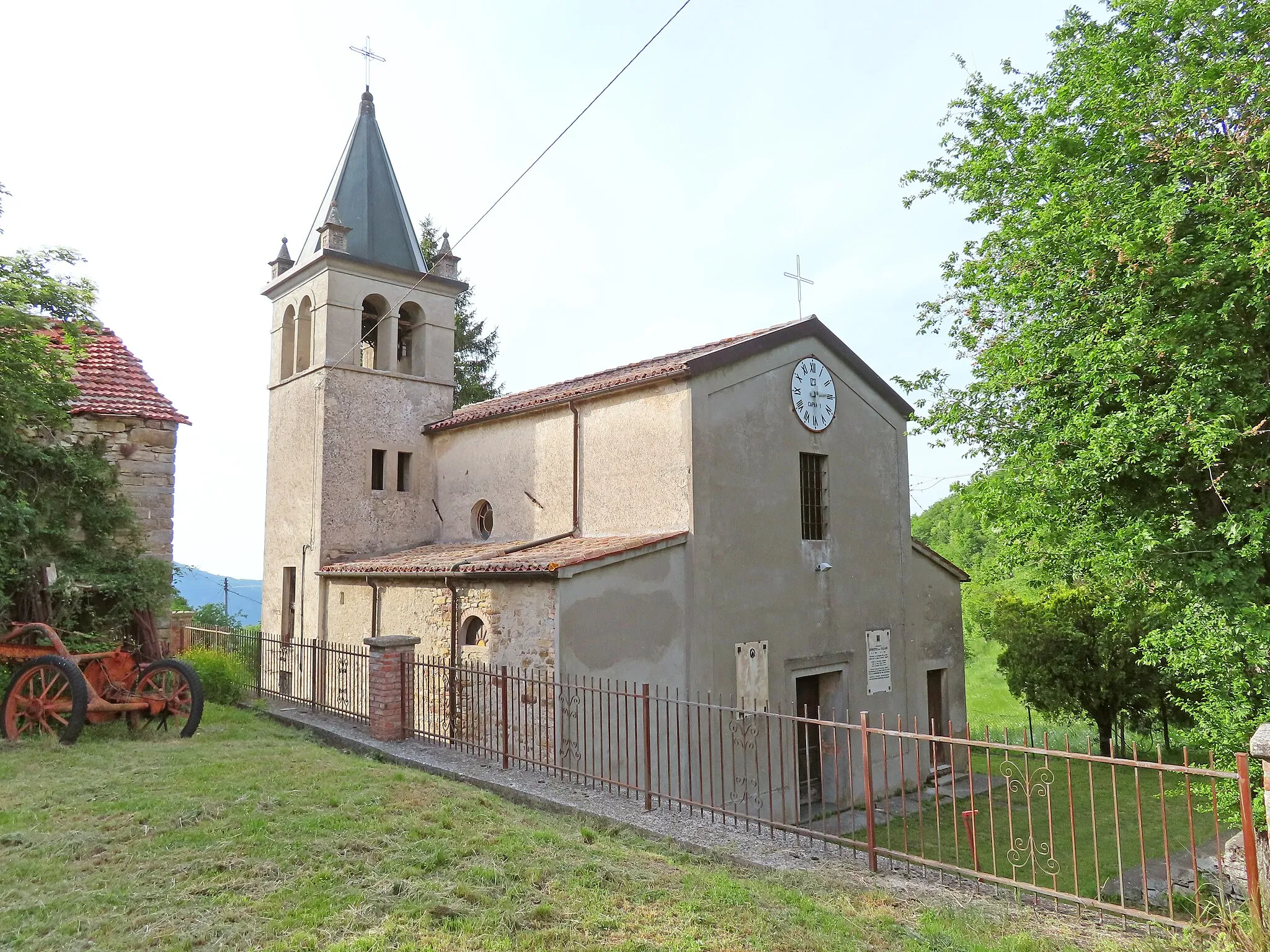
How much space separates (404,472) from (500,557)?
6189mm

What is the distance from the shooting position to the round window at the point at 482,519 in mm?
15680

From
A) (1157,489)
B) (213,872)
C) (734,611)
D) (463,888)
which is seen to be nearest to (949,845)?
(734,611)

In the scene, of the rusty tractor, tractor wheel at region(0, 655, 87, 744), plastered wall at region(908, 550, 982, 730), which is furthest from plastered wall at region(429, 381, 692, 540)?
tractor wheel at region(0, 655, 87, 744)

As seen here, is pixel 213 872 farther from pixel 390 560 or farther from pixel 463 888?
pixel 390 560

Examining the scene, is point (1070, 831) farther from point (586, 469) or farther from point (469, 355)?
point (469, 355)

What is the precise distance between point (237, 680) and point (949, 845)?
1121cm

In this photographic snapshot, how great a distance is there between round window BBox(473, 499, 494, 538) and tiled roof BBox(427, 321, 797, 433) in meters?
1.62

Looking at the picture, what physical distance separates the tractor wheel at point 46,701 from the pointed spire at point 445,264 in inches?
418

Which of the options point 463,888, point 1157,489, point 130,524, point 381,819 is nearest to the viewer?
point 463,888

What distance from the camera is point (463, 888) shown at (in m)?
4.89

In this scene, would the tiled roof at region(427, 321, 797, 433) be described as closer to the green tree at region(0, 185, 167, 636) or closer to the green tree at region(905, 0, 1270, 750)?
the green tree at region(905, 0, 1270, 750)

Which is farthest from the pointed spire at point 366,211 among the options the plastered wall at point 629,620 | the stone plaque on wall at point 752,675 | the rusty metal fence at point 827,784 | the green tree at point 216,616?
the green tree at point 216,616

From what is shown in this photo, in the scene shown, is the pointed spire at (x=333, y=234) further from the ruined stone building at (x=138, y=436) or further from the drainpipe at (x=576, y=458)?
the drainpipe at (x=576, y=458)

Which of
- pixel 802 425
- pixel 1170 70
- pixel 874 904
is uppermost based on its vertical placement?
pixel 1170 70
